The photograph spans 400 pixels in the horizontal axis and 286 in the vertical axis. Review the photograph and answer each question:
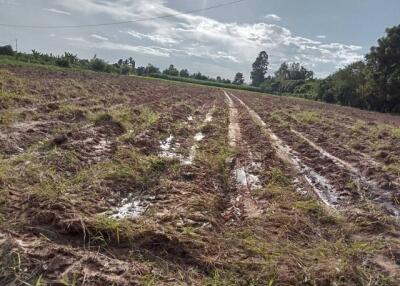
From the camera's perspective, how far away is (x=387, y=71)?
137ft

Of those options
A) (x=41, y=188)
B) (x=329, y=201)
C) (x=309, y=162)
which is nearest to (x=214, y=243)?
(x=41, y=188)

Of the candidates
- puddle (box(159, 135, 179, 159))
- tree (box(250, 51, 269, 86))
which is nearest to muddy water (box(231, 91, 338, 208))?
puddle (box(159, 135, 179, 159))

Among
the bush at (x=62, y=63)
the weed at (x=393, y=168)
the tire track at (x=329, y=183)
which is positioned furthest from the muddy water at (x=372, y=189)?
the bush at (x=62, y=63)

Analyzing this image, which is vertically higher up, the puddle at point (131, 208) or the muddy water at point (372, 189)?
the muddy water at point (372, 189)

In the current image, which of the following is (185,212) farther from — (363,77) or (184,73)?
(184,73)

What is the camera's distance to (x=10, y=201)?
4926mm

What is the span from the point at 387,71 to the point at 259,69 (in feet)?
302

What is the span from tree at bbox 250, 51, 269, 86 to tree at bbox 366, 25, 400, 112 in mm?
88412

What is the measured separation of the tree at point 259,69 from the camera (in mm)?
131500

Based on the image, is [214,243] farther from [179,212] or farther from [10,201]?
[10,201]

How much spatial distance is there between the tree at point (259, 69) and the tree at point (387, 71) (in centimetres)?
8841

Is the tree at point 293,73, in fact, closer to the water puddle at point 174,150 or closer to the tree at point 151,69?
the tree at point 151,69

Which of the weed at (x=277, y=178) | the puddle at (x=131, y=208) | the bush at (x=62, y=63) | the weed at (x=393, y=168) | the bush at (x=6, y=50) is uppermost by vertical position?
the bush at (x=6, y=50)

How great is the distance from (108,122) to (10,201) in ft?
20.9
